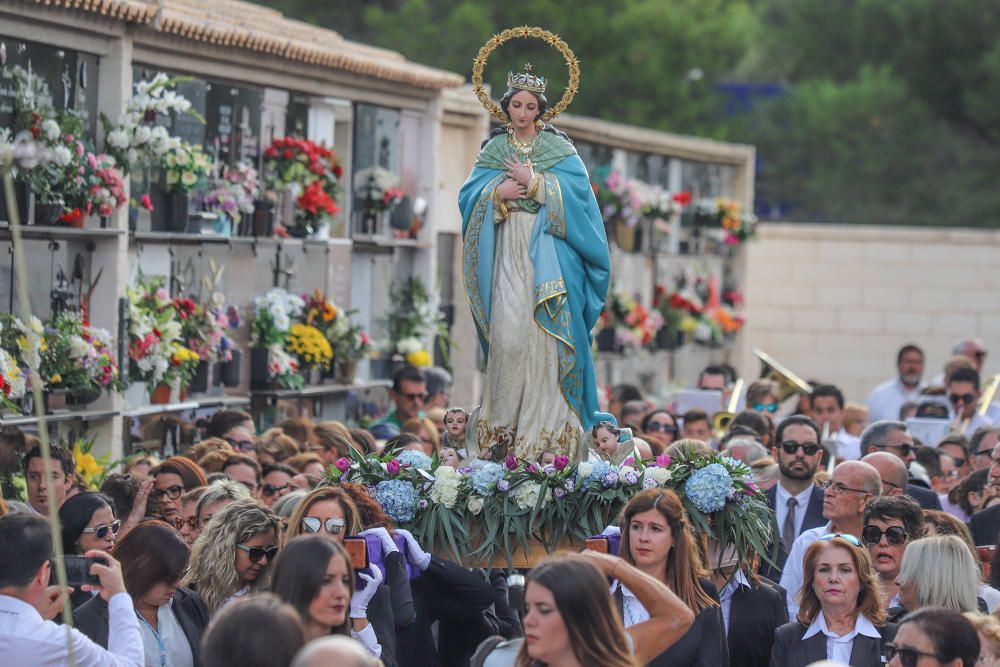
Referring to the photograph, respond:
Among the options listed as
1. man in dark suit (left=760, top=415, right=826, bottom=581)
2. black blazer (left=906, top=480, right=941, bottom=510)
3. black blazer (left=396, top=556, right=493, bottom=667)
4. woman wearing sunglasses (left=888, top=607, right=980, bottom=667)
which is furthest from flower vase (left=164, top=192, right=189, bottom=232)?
woman wearing sunglasses (left=888, top=607, right=980, bottom=667)

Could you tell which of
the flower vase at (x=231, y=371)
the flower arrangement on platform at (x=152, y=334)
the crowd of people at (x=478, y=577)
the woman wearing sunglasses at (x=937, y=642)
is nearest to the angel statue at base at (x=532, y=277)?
the crowd of people at (x=478, y=577)

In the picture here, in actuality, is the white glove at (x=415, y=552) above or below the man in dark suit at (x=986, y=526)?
above

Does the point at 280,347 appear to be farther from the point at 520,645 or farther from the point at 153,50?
the point at 520,645

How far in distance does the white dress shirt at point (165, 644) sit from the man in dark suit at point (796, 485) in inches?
153

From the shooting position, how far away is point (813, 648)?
762 centimetres

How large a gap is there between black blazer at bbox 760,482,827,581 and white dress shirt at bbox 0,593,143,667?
3.48 meters

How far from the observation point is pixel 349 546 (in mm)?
7336

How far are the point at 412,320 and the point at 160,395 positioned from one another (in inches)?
171

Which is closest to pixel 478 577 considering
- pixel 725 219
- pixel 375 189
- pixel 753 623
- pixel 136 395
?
pixel 753 623

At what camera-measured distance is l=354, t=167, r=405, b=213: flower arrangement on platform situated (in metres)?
17.4

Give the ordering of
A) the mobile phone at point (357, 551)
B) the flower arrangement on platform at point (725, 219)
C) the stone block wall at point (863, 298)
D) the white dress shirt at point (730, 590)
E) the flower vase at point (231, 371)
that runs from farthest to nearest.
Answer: the stone block wall at point (863, 298) → the flower arrangement on platform at point (725, 219) → the flower vase at point (231, 371) → the white dress shirt at point (730, 590) → the mobile phone at point (357, 551)

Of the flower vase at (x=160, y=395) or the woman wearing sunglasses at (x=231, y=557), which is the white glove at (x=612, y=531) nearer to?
the woman wearing sunglasses at (x=231, y=557)

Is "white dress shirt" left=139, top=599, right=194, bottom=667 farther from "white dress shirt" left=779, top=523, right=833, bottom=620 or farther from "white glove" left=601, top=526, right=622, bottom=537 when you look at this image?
"white dress shirt" left=779, top=523, right=833, bottom=620

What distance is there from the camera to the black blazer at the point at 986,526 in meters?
10.0
